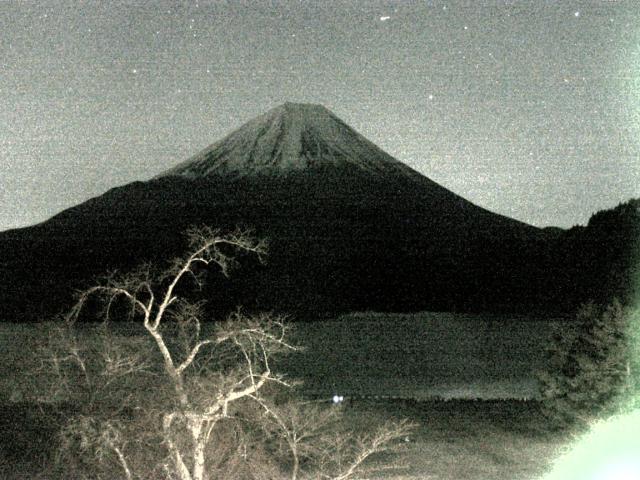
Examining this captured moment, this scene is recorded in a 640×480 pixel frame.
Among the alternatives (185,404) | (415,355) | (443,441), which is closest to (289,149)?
(415,355)

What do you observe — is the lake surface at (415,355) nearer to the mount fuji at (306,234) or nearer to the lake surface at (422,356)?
the lake surface at (422,356)

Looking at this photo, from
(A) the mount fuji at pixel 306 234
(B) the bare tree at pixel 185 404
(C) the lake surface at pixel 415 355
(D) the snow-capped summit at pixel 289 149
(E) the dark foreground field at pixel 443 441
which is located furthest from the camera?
(D) the snow-capped summit at pixel 289 149

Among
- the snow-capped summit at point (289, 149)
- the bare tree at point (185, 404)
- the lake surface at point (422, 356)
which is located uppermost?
the snow-capped summit at point (289, 149)

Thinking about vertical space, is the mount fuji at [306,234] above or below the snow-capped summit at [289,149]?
below

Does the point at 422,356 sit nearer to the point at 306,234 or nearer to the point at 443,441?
the point at 443,441

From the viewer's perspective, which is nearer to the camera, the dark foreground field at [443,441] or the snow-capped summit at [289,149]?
the dark foreground field at [443,441]

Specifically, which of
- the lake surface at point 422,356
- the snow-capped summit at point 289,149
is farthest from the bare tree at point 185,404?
the snow-capped summit at point 289,149

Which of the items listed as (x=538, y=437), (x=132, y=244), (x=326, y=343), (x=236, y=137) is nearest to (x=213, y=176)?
(x=236, y=137)

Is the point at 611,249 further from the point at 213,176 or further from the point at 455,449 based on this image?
the point at 213,176
